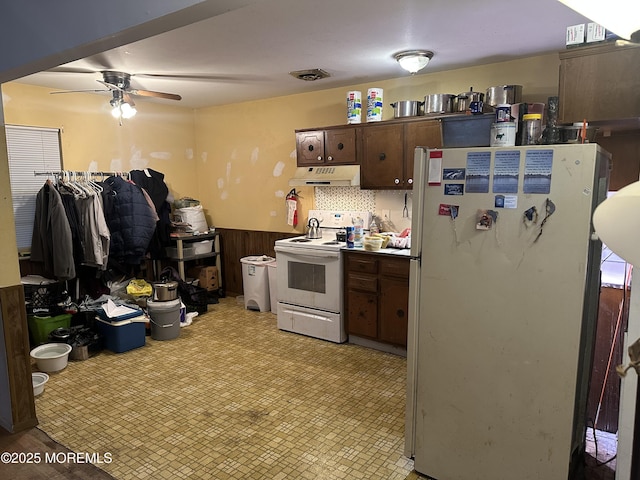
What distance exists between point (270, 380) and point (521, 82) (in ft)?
10.5

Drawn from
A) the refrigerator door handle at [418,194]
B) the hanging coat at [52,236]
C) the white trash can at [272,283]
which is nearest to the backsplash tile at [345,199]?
the white trash can at [272,283]

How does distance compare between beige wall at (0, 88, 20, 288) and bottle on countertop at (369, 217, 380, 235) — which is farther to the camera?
bottle on countertop at (369, 217, 380, 235)

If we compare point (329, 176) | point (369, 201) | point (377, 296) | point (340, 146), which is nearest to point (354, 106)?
point (340, 146)

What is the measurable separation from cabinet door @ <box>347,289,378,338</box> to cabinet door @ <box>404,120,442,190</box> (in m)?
1.10

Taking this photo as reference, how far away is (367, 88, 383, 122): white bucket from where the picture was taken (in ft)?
13.0

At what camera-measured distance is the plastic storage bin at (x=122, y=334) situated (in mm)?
3906

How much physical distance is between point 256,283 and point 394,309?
75.0 inches

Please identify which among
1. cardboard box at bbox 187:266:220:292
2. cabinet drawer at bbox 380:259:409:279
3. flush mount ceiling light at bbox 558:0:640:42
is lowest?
cardboard box at bbox 187:266:220:292

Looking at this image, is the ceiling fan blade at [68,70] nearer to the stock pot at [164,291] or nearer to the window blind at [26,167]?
the window blind at [26,167]

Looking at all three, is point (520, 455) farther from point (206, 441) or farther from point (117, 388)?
point (117, 388)

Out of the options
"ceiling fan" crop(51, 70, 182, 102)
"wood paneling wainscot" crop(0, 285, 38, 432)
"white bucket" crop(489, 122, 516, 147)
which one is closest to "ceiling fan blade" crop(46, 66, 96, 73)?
"ceiling fan" crop(51, 70, 182, 102)

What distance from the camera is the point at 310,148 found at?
4461 millimetres

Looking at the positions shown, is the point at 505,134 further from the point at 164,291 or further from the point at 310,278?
the point at 164,291

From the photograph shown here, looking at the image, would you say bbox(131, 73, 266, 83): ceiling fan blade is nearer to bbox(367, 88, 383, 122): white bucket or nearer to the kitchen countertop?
bbox(367, 88, 383, 122): white bucket
